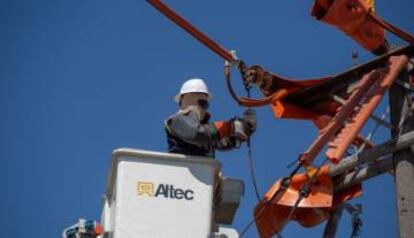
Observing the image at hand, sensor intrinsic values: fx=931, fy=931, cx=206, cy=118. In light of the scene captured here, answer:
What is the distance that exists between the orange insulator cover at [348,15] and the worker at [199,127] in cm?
113

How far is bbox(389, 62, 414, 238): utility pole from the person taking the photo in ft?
24.4

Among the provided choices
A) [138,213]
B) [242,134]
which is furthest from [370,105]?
[138,213]

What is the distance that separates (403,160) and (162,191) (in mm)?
2170

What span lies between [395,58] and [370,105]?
2.09 feet

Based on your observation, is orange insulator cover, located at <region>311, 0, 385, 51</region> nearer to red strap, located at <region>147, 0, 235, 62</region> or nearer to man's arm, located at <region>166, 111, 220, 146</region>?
red strap, located at <region>147, 0, 235, 62</region>

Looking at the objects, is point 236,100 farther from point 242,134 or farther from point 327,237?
point 327,237

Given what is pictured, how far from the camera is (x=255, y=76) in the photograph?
8578mm

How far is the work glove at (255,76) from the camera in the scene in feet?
27.8

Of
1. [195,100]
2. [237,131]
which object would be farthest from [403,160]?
[195,100]

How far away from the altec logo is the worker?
1.63 feet

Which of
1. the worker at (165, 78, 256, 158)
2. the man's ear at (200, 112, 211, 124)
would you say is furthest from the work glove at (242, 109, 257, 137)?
the man's ear at (200, 112, 211, 124)

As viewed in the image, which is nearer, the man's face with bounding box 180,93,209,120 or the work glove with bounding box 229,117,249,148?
the work glove with bounding box 229,117,249,148

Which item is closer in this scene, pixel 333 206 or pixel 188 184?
pixel 188 184

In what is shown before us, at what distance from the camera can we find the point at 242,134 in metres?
7.45
